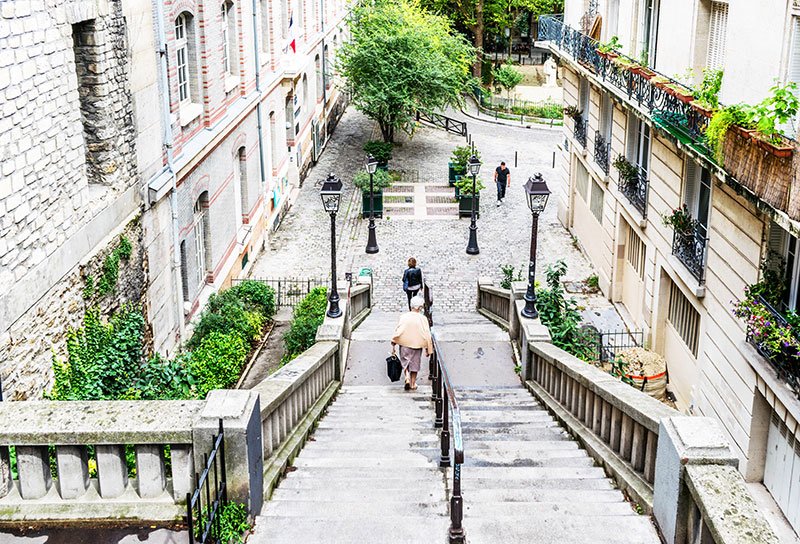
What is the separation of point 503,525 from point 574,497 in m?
0.89

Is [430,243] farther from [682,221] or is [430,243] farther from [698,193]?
[698,193]

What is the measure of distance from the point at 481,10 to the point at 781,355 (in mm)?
42376

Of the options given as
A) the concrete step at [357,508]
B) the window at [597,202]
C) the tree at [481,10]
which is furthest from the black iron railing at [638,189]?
the tree at [481,10]

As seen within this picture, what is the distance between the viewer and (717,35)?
595 inches

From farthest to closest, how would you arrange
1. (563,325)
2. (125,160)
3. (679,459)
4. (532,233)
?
(563,325) < (532,233) < (125,160) < (679,459)

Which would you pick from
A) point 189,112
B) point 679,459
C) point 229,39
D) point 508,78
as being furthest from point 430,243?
point 508,78

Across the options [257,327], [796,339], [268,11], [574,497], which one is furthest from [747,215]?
[268,11]

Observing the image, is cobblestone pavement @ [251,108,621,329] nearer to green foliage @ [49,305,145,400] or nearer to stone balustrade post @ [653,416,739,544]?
green foliage @ [49,305,145,400]

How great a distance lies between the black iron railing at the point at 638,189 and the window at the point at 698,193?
2232mm

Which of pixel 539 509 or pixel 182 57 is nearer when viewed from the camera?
pixel 539 509

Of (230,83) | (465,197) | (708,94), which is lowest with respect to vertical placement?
(465,197)

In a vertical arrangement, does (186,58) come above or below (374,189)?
above

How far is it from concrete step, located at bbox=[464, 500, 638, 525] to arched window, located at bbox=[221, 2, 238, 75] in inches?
603

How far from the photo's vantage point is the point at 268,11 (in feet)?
82.2
